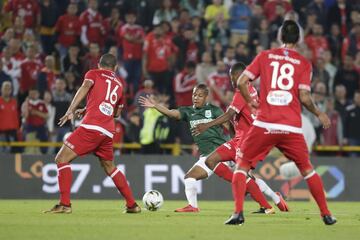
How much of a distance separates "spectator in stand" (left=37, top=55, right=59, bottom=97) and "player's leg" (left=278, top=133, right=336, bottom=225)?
12.2 metres

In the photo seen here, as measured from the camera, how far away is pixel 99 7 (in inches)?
1057

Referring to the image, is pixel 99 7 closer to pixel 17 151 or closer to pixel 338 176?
pixel 17 151

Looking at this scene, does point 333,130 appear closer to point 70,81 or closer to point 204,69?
point 204,69

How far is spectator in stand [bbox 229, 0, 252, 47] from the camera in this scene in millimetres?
26688

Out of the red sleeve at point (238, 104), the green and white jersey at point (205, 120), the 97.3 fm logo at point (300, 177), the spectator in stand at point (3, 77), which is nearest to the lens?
the red sleeve at point (238, 104)

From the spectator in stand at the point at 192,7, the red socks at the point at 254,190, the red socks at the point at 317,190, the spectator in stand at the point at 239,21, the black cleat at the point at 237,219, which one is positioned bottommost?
Answer: the red socks at the point at 254,190

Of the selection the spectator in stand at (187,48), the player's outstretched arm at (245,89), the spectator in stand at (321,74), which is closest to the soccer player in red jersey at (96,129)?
the player's outstretched arm at (245,89)

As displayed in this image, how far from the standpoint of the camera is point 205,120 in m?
16.2

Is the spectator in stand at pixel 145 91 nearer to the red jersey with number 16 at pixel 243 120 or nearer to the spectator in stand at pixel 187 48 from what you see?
the spectator in stand at pixel 187 48

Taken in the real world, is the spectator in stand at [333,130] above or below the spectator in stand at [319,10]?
below

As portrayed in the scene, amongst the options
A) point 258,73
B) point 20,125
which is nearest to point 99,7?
Result: point 20,125

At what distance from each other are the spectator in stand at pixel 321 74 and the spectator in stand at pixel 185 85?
10.2ft

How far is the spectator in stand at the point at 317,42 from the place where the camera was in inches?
1024

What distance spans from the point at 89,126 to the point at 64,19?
11259mm
